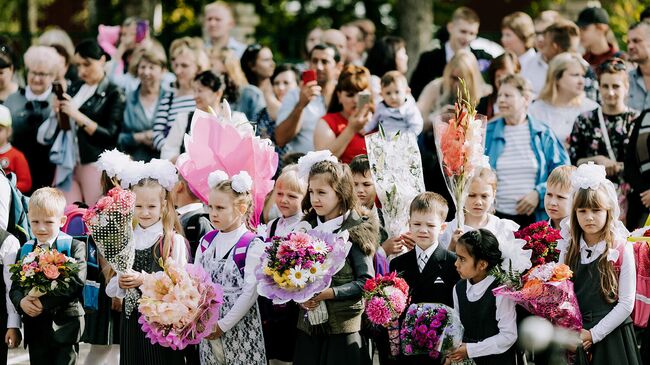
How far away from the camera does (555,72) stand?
33.3ft

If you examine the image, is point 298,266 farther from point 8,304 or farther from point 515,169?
point 515,169

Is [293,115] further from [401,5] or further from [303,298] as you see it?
[401,5]

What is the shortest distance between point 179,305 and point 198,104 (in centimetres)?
353

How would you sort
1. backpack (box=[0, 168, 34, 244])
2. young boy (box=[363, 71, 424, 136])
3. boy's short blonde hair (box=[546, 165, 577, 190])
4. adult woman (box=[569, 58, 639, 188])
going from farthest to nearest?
1. young boy (box=[363, 71, 424, 136])
2. adult woman (box=[569, 58, 639, 188])
3. backpack (box=[0, 168, 34, 244])
4. boy's short blonde hair (box=[546, 165, 577, 190])

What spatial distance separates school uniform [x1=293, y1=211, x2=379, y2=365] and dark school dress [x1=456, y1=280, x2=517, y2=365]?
0.61 meters

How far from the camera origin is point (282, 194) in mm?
8141

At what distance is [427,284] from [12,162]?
431cm

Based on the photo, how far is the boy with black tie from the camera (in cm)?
739

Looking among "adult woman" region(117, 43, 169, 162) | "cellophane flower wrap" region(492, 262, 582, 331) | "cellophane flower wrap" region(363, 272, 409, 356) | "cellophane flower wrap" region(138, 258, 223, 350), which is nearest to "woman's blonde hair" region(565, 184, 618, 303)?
"cellophane flower wrap" region(492, 262, 582, 331)

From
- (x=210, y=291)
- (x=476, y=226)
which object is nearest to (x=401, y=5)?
(x=476, y=226)

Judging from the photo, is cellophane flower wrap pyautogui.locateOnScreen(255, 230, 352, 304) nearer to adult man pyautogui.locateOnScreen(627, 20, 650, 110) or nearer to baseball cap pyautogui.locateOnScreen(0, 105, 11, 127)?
baseball cap pyautogui.locateOnScreen(0, 105, 11, 127)

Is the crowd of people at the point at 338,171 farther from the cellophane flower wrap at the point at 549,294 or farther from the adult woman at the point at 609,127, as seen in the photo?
the cellophane flower wrap at the point at 549,294

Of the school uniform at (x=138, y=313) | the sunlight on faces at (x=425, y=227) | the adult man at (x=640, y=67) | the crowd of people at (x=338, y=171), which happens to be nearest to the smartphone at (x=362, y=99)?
the crowd of people at (x=338, y=171)

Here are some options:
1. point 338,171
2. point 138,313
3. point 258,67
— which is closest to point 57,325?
point 138,313
